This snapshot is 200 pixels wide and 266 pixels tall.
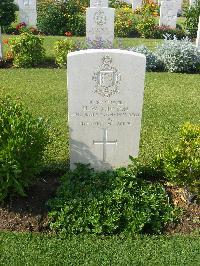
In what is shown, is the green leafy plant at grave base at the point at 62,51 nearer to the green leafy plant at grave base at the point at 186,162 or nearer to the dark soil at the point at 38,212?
the dark soil at the point at 38,212

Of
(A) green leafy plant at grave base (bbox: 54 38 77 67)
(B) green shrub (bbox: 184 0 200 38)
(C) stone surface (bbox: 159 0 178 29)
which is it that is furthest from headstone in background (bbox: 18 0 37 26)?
(B) green shrub (bbox: 184 0 200 38)

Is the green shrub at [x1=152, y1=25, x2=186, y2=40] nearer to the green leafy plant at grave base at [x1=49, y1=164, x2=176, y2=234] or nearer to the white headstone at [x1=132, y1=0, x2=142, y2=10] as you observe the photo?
the white headstone at [x1=132, y1=0, x2=142, y2=10]

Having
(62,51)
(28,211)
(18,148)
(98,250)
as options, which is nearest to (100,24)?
(62,51)

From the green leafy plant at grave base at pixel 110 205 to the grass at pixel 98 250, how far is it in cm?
14

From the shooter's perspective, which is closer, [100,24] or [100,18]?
[100,18]

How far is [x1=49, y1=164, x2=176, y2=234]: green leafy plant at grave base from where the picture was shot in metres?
4.52

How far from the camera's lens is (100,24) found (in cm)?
1358

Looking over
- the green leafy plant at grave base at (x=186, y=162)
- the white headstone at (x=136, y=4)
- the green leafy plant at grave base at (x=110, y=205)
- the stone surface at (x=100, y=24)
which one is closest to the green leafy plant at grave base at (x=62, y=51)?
the stone surface at (x=100, y=24)

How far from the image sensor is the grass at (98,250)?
414cm

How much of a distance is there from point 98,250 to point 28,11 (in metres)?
14.7

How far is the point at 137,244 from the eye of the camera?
14.3ft

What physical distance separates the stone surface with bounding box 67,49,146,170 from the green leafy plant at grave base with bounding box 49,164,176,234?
14.5 inches

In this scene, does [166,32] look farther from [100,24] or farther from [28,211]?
[28,211]

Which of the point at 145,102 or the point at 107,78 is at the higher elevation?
the point at 107,78
